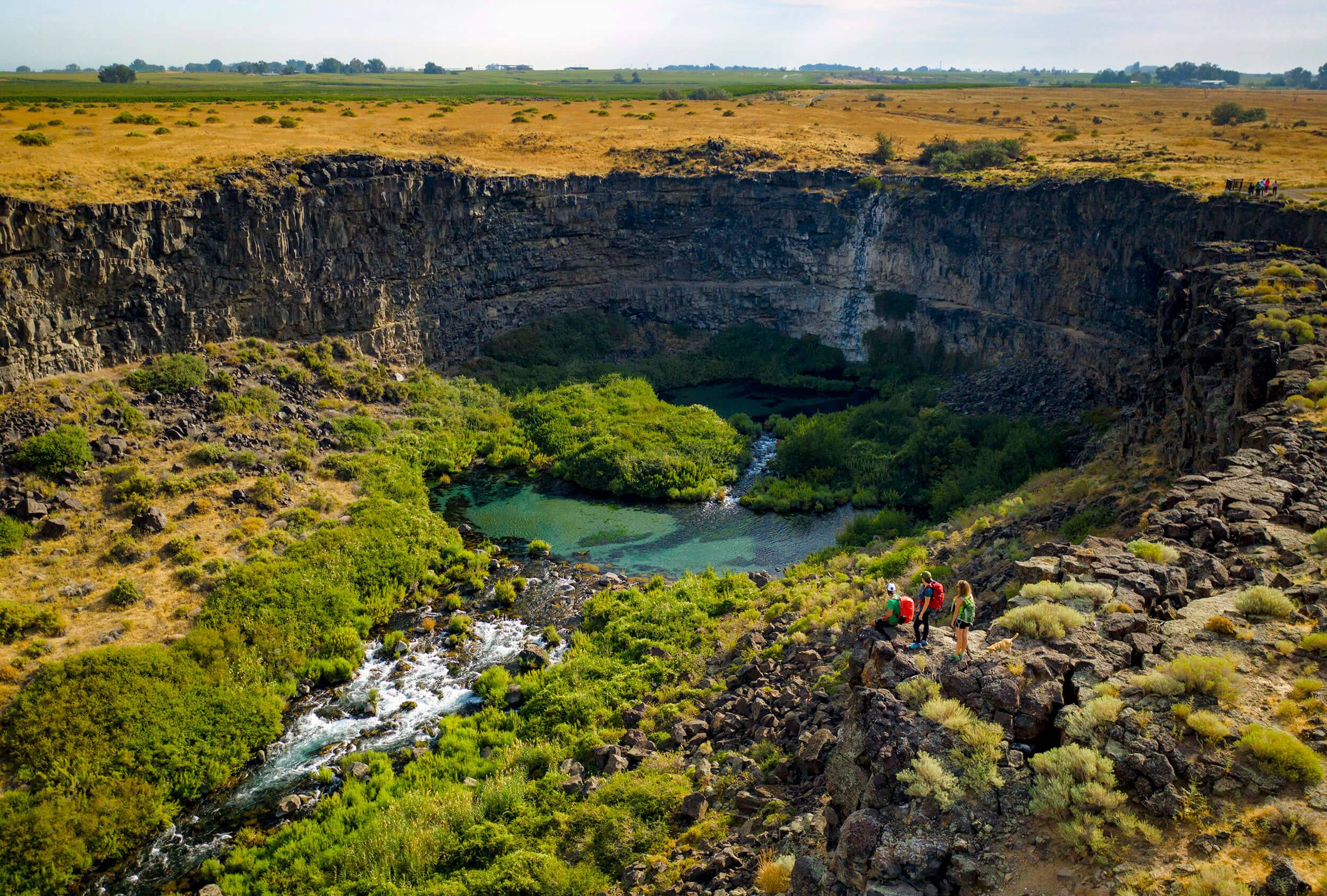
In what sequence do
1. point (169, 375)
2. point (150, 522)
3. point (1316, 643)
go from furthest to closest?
point (169, 375)
point (150, 522)
point (1316, 643)

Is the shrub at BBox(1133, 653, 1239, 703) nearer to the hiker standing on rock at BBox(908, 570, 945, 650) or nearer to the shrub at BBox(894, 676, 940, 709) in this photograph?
the shrub at BBox(894, 676, 940, 709)

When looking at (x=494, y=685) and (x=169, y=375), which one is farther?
(x=169, y=375)

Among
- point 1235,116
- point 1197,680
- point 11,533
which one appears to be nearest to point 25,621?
point 11,533

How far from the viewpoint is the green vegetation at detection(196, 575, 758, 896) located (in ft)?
74.4

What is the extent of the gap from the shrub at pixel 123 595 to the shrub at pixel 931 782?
30.2 metres

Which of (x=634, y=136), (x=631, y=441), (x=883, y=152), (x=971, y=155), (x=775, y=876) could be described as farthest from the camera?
(x=634, y=136)

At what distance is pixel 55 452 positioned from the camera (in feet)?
131

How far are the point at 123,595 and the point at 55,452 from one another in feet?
31.0

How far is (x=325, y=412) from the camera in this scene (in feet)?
178

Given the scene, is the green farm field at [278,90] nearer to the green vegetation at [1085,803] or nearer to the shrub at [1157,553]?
the shrub at [1157,553]

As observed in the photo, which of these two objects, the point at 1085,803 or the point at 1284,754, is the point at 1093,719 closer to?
the point at 1085,803

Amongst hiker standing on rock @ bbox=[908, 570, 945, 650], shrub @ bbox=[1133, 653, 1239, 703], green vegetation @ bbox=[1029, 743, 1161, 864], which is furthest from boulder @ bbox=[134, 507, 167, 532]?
shrub @ bbox=[1133, 653, 1239, 703]

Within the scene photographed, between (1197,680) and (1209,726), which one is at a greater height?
(1197,680)

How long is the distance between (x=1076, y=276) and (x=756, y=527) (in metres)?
27.1
